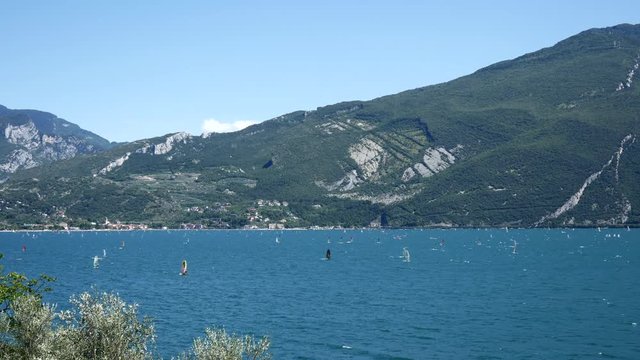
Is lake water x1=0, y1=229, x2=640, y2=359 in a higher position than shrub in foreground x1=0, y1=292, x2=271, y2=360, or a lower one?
lower

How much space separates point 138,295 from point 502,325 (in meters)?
65.4

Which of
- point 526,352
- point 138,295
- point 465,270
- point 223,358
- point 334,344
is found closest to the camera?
point 223,358

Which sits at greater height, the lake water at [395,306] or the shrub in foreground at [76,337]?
the shrub in foreground at [76,337]

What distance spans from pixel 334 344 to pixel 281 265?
11304cm

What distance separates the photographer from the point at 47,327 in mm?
51719

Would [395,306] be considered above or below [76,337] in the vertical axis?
below

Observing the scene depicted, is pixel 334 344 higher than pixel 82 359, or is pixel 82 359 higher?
pixel 82 359

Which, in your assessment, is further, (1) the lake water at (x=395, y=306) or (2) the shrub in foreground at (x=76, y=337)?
(1) the lake water at (x=395, y=306)

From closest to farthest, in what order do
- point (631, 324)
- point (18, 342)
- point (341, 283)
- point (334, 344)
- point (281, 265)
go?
point (18, 342)
point (334, 344)
point (631, 324)
point (341, 283)
point (281, 265)

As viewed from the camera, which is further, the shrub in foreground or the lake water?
the lake water

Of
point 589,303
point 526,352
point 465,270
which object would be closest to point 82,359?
point 526,352

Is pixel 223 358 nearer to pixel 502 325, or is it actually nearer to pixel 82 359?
pixel 82 359

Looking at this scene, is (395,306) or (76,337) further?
(395,306)

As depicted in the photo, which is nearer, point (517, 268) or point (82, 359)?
Answer: point (82, 359)
